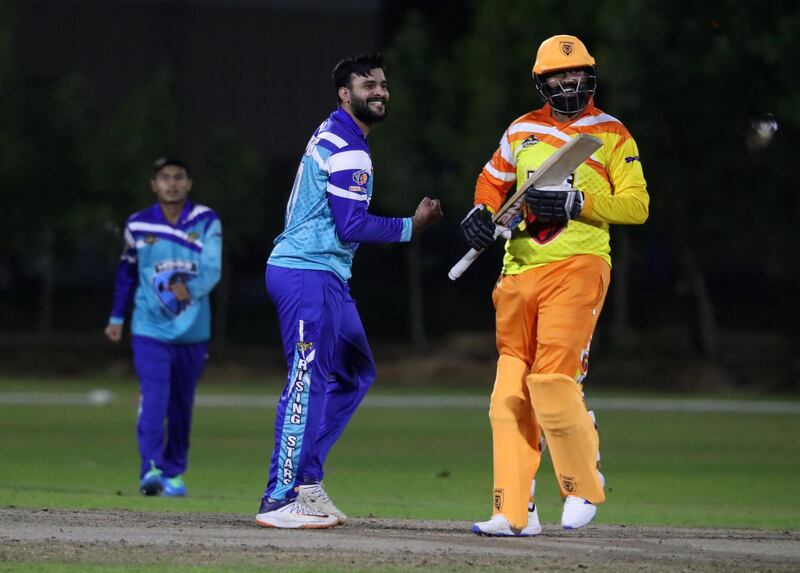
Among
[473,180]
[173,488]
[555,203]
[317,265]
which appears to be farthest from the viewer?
[473,180]

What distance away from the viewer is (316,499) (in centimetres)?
839

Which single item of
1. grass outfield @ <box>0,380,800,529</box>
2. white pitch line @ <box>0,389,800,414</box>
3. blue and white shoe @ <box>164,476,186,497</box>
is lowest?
white pitch line @ <box>0,389,800,414</box>

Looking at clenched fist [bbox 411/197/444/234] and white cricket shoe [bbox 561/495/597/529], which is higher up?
clenched fist [bbox 411/197/444/234]

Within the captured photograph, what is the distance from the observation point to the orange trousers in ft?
26.3

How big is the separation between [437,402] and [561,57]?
A: 1669 centimetres

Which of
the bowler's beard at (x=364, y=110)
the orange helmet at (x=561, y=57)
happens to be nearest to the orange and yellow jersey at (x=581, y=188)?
the orange helmet at (x=561, y=57)

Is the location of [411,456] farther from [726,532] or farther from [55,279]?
[55,279]

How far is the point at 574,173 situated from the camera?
26.9 feet

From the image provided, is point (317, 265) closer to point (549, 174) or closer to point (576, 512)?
point (549, 174)

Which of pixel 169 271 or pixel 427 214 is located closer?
pixel 427 214

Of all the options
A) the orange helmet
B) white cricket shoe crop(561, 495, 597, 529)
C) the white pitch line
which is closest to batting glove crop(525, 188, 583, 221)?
the orange helmet

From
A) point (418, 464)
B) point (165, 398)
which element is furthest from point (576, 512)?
point (418, 464)

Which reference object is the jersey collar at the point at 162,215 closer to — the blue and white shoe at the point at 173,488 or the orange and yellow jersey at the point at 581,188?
the blue and white shoe at the point at 173,488

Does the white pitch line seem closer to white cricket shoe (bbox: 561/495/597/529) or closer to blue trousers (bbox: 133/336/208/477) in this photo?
blue trousers (bbox: 133/336/208/477)
